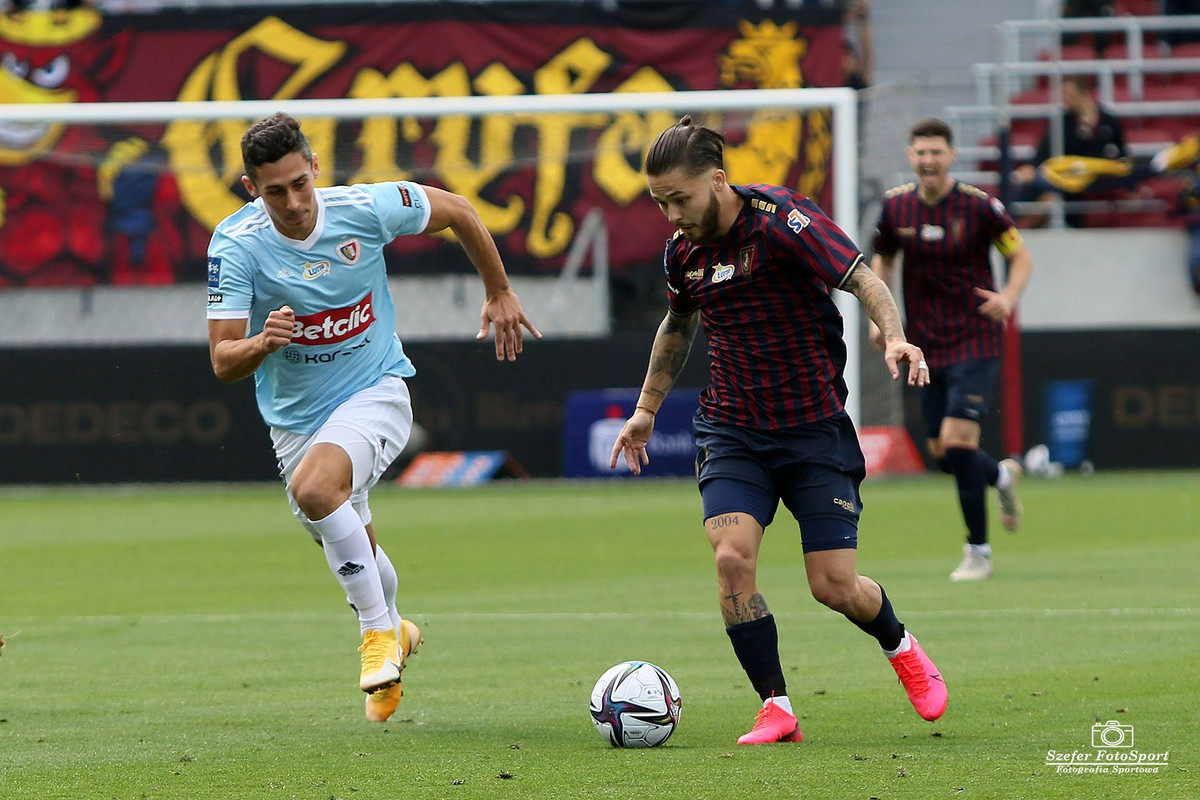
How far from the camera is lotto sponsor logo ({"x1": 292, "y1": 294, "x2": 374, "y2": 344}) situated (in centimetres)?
655

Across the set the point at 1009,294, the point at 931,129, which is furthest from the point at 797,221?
the point at 1009,294

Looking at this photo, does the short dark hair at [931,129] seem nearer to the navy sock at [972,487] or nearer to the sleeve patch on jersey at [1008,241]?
the sleeve patch on jersey at [1008,241]

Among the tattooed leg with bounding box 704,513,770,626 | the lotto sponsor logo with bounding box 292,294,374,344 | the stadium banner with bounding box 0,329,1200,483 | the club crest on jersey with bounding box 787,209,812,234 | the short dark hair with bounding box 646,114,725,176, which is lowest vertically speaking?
the stadium banner with bounding box 0,329,1200,483

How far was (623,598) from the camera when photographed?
9.43 m

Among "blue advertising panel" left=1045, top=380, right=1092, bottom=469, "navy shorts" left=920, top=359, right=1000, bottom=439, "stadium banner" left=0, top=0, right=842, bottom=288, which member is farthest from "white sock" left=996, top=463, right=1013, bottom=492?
"stadium banner" left=0, top=0, right=842, bottom=288

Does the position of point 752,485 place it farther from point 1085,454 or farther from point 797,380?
point 1085,454

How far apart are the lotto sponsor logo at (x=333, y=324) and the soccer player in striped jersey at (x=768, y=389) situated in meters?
1.25

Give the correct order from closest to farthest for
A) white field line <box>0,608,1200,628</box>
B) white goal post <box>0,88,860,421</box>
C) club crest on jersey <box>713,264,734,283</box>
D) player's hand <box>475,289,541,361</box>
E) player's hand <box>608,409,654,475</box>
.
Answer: club crest on jersey <box>713,264,734,283</box> < player's hand <box>608,409,654,475</box> < player's hand <box>475,289,541,361</box> < white field line <box>0,608,1200,628</box> < white goal post <box>0,88,860,421</box>

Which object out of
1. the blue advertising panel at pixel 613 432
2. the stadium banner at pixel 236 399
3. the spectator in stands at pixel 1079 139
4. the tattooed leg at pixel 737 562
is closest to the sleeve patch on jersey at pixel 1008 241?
the tattooed leg at pixel 737 562

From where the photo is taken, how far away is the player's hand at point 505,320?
21.7 feet

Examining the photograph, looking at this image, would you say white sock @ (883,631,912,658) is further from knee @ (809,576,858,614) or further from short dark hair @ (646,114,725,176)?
short dark hair @ (646,114,725,176)

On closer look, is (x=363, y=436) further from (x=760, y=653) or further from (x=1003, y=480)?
(x=1003, y=480)

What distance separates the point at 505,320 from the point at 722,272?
1.10 metres

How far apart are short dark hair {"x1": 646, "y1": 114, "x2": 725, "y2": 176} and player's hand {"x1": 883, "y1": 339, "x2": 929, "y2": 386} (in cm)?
80
